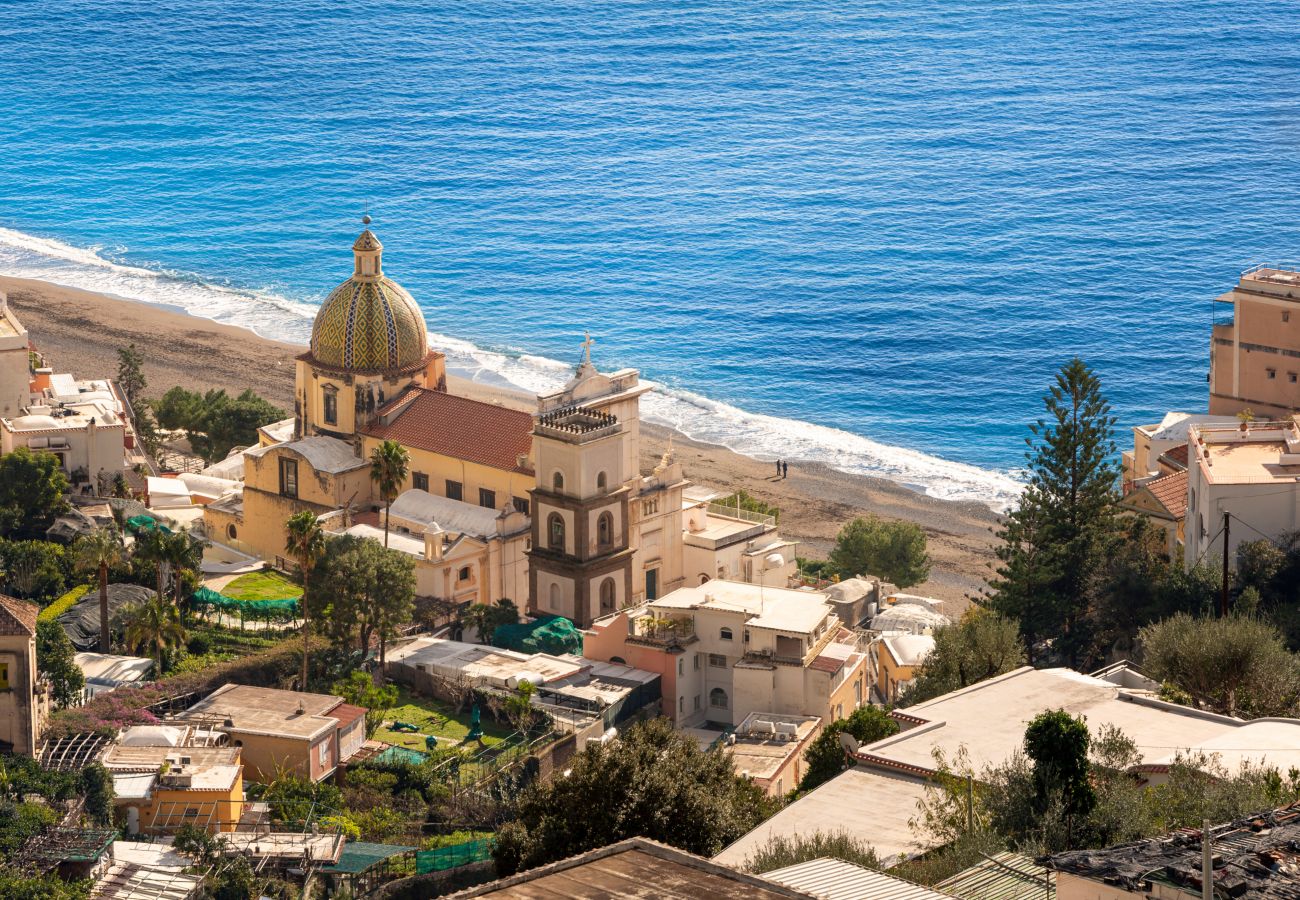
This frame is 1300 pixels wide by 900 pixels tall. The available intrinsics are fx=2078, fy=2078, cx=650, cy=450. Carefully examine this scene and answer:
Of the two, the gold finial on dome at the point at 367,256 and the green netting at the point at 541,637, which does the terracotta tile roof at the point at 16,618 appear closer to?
the green netting at the point at 541,637

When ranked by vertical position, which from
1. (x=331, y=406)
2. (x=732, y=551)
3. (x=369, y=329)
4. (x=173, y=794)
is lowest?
(x=173, y=794)

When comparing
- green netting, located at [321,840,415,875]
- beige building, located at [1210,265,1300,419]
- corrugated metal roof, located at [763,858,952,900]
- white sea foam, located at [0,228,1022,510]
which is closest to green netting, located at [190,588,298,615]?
green netting, located at [321,840,415,875]

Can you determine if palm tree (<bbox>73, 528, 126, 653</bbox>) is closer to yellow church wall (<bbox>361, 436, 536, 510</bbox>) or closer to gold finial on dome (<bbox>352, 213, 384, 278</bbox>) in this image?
yellow church wall (<bbox>361, 436, 536, 510</bbox>)

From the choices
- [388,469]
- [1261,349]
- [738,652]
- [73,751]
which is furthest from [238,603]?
[1261,349]

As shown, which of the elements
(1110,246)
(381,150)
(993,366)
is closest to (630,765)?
(993,366)

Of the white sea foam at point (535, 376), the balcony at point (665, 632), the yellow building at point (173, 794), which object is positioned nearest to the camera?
the yellow building at point (173, 794)

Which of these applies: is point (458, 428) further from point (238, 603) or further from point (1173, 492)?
point (1173, 492)

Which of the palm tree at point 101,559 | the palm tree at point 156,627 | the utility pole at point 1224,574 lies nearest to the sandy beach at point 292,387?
the utility pole at point 1224,574

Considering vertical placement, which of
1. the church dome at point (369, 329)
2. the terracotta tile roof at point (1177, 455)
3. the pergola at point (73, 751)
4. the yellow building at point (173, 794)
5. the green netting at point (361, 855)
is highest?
the church dome at point (369, 329)
